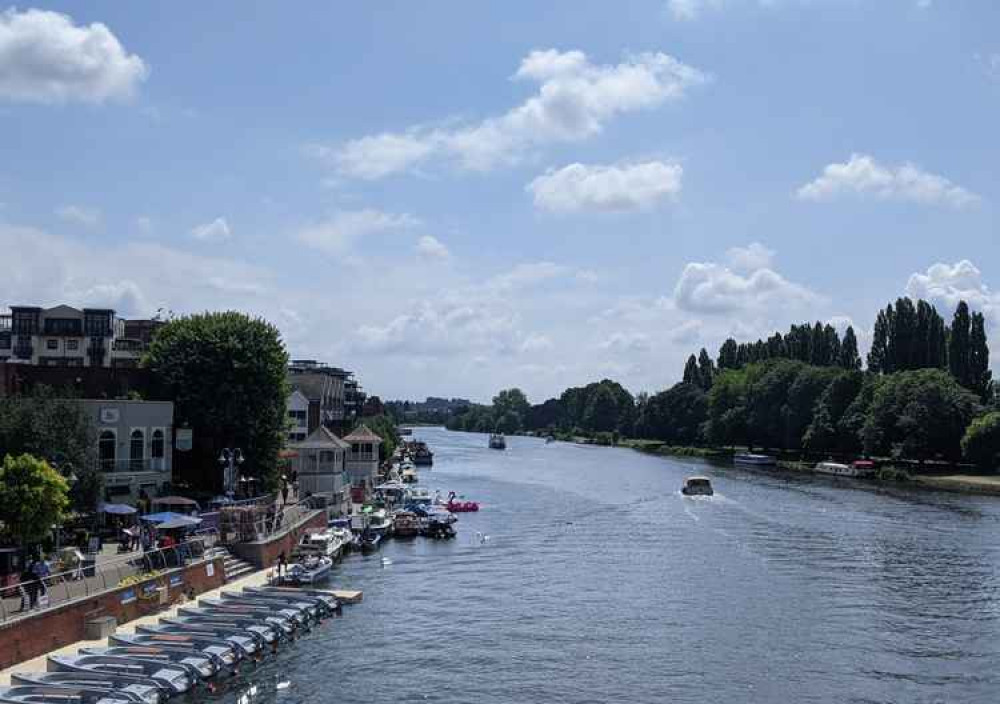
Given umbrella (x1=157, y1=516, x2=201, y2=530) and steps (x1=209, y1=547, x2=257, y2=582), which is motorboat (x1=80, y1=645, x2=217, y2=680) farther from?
steps (x1=209, y1=547, x2=257, y2=582)

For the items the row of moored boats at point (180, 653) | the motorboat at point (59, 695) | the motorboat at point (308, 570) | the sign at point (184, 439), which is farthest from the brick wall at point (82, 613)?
the sign at point (184, 439)

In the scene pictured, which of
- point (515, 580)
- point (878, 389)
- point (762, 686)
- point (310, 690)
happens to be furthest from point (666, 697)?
point (878, 389)

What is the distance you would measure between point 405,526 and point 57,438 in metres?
34.8

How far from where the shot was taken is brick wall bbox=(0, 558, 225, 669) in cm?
3678

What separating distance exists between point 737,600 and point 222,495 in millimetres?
37222

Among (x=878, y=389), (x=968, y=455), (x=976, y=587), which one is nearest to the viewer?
(x=976, y=587)

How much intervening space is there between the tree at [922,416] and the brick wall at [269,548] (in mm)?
96241

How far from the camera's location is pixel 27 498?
4178 centimetres

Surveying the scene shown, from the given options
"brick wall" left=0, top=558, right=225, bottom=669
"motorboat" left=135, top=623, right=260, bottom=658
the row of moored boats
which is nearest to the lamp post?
"brick wall" left=0, top=558, right=225, bottom=669

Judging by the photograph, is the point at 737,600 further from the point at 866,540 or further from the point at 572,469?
the point at 572,469

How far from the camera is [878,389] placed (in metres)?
152

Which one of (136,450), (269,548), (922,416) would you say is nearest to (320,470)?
(136,450)

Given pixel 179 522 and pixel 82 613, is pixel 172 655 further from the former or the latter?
pixel 179 522

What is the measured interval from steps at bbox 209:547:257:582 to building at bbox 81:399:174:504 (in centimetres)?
996
